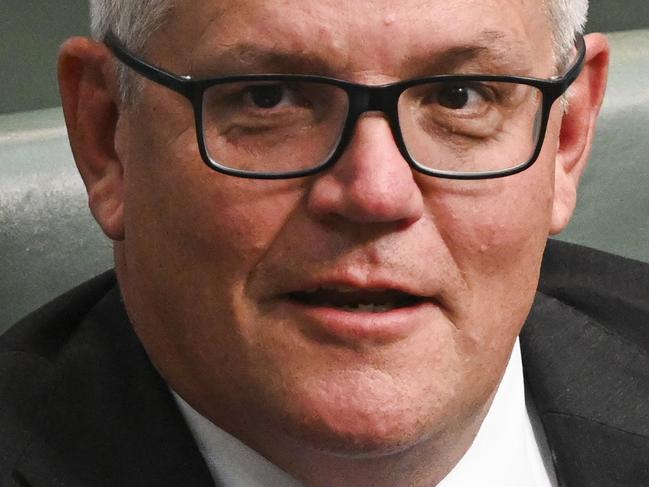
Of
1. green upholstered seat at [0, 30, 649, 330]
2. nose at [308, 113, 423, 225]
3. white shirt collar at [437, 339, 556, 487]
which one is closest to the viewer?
nose at [308, 113, 423, 225]

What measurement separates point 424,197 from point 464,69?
100 millimetres

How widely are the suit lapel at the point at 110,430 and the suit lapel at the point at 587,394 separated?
35cm

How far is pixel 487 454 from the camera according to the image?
114cm

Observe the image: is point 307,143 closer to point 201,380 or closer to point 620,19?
point 201,380

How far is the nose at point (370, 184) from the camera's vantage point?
0.87 meters

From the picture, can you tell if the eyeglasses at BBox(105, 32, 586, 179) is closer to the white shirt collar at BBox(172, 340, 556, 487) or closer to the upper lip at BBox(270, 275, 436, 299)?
the upper lip at BBox(270, 275, 436, 299)

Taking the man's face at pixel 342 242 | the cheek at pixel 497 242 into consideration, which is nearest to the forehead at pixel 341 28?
the man's face at pixel 342 242

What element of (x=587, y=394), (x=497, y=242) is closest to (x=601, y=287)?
(x=587, y=394)

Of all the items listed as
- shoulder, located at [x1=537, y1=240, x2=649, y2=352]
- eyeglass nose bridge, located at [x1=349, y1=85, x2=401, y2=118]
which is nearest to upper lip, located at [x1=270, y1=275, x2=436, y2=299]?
eyeglass nose bridge, located at [x1=349, y1=85, x2=401, y2=118]

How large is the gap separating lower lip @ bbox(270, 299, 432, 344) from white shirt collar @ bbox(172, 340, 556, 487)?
7.3 inches

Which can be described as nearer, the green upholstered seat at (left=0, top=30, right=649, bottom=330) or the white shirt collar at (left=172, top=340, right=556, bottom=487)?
the white shirt collar at (left=172, top=340, right=556, bottom=487)

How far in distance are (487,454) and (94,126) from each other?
45 cm

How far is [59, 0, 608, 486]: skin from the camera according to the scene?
0.90 metres

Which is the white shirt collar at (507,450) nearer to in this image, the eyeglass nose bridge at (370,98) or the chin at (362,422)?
the chin at (362,422)
